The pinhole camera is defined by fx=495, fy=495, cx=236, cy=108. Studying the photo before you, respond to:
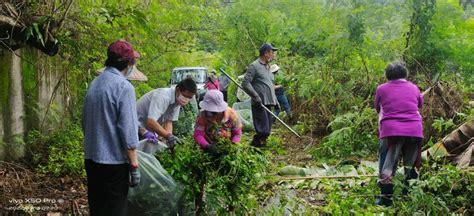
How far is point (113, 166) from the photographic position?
12.1 feet

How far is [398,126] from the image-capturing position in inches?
201

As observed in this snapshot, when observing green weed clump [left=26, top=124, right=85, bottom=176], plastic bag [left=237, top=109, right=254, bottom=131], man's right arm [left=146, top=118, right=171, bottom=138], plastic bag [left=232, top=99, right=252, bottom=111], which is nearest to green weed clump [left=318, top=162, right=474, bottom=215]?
man's right arm [left=146, top=118, right=171, bottom=138]

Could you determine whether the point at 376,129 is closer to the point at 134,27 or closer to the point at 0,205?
the point at 134,27

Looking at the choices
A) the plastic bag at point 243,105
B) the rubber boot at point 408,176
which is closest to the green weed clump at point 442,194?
the rubber boot at point 408,176

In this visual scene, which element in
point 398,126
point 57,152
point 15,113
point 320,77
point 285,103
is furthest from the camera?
point 285,103

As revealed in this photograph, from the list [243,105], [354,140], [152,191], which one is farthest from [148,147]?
[243,105]

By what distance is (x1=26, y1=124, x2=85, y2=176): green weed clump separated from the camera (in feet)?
21.3

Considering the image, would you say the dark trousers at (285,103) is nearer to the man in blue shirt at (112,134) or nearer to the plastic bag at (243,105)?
the plastic bag at (243,105)

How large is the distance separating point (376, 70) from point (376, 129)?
1757 mm

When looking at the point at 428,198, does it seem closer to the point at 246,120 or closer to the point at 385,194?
the point at 385,194

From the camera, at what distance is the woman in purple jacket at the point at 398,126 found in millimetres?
5117

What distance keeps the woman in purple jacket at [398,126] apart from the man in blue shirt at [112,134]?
273 cm

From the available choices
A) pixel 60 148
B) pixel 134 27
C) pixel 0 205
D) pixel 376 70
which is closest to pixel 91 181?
pixel 0 205

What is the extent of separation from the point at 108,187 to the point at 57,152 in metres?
3.68
